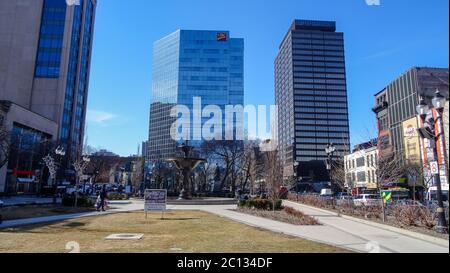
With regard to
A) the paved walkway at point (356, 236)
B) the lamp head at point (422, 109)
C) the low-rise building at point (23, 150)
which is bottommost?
the paved walkway at point (356, 236)

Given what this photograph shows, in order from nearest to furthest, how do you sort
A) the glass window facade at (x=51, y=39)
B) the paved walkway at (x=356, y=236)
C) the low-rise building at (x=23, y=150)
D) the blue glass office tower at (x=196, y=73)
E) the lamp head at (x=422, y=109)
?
the lamp head at (x=422, y=109)
the paved walkway at (x=356, y=236)
the low-rise building at (x=23, y=150)
the glass window facade at (x=51, y=39)
the blue glass office tower at (x=196, y=73)

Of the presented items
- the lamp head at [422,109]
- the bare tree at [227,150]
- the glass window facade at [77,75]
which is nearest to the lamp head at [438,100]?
the lamp head at [422,109]

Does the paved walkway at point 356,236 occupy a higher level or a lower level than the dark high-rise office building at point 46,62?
lower

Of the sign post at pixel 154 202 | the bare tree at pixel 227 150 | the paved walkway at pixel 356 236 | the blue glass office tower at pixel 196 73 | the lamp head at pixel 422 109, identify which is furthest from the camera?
the blue glass office tower at pixel 196 73

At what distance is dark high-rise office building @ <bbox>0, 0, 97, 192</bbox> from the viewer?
64.5 metres

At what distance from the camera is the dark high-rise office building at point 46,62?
64.5 metres

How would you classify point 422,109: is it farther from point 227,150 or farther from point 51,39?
point 51,39

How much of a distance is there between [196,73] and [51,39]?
4285 centimetres

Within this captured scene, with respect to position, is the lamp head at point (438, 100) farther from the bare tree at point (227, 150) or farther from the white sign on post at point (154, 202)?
the bare tree at point (227, 150)

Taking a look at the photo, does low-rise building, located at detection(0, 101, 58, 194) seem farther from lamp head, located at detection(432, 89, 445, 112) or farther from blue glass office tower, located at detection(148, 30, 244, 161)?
lamp head, located at detection(432, 89, 445, 112)

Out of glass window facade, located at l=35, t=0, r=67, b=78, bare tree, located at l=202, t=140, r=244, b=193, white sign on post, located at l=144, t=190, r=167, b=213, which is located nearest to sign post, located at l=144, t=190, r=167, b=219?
white sign on post, located at l=144, t=190, r=167, b=213

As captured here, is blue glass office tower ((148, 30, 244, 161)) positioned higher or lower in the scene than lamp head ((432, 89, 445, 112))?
higher

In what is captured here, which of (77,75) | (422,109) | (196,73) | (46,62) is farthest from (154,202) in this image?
(196,73)
